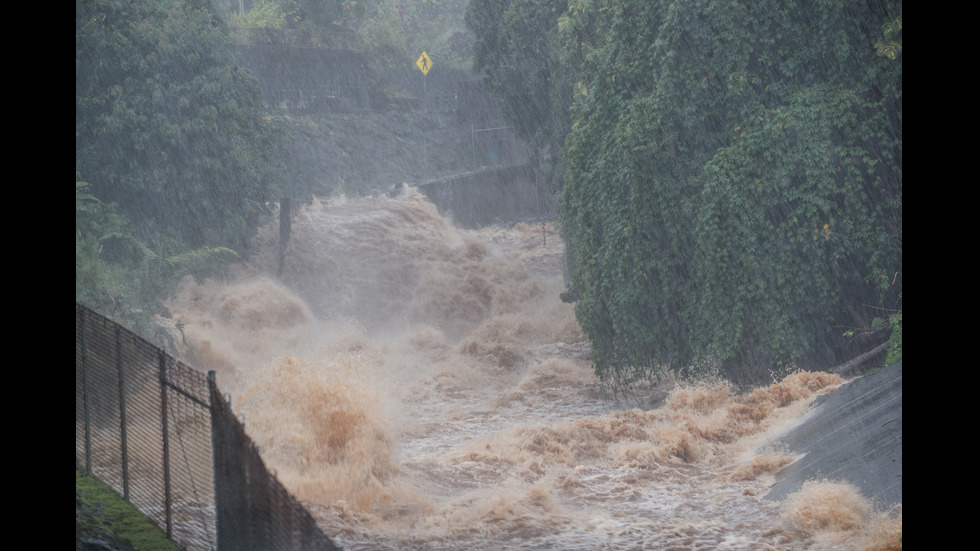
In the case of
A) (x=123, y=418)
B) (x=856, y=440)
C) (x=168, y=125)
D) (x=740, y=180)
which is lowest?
(x=856, y=440)

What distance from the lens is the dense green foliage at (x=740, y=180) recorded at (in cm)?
1383

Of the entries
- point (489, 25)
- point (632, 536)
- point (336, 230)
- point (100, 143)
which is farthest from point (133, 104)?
point (632, 536)

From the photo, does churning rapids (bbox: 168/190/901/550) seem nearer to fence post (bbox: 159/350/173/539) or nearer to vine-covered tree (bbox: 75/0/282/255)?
vine-covered tree (bbox: 75/0/282/255)

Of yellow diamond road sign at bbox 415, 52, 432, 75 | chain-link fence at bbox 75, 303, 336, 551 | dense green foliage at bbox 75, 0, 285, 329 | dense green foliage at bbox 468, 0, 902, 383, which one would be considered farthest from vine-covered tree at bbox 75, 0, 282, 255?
chain-link fence at bbox 75, 303, 336, 551

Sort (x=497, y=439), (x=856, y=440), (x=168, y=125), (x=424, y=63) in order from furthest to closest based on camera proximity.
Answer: (x=424, y=63) < (x=168, y=125) < (x=497, y=439) < (x=856, y=440)

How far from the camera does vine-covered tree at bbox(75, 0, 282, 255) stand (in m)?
24.4

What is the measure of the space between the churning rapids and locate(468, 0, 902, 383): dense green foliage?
1.14 meters

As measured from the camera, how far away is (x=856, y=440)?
1116 centimetres

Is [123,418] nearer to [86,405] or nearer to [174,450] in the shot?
[86,405]

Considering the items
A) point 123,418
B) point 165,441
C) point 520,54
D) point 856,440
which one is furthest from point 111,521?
point 520,54

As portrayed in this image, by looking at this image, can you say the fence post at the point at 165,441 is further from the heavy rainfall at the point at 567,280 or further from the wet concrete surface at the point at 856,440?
the wet concrete surface at the point at 856,440

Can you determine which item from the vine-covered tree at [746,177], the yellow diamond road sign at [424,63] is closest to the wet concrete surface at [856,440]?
the vine-covered tree at [746,177]

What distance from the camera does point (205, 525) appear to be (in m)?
7.32

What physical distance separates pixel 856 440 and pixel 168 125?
19.9 metres
